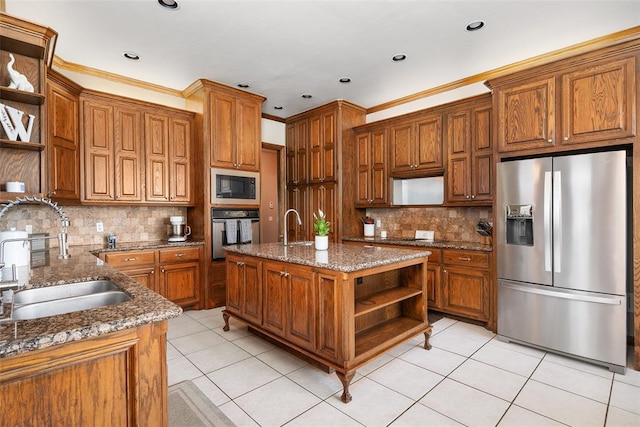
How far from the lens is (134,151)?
3930 mm

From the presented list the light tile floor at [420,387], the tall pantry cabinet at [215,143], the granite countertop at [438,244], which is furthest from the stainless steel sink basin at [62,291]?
the granite countertop at [438,244]

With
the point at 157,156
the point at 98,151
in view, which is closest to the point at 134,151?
the point at 157,156

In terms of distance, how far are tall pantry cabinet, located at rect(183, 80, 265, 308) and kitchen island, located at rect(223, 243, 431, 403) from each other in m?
0.96

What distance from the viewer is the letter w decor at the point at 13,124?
2.29m

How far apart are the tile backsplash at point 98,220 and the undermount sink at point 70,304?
2307 mm

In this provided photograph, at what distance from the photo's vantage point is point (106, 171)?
3.73m

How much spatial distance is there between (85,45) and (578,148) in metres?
4.80

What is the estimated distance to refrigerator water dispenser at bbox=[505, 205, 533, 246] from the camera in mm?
2939

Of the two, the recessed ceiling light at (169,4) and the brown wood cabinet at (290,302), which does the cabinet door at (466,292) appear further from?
the recessed ceiling light at (169,4)

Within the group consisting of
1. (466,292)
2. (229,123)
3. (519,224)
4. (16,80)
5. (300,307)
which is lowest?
(466,292)

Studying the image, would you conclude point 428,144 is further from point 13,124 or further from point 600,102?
point 13,124

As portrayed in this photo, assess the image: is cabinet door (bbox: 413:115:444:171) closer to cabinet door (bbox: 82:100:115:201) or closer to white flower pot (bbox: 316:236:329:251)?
white flower pot (bbox: 316:236:329:251)

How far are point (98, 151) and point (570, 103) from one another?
482 cm

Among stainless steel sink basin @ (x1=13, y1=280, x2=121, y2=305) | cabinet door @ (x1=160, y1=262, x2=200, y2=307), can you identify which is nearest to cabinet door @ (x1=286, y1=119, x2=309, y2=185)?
cabinet door @ (x1=160, y1=262, x2=200, y2=307)
